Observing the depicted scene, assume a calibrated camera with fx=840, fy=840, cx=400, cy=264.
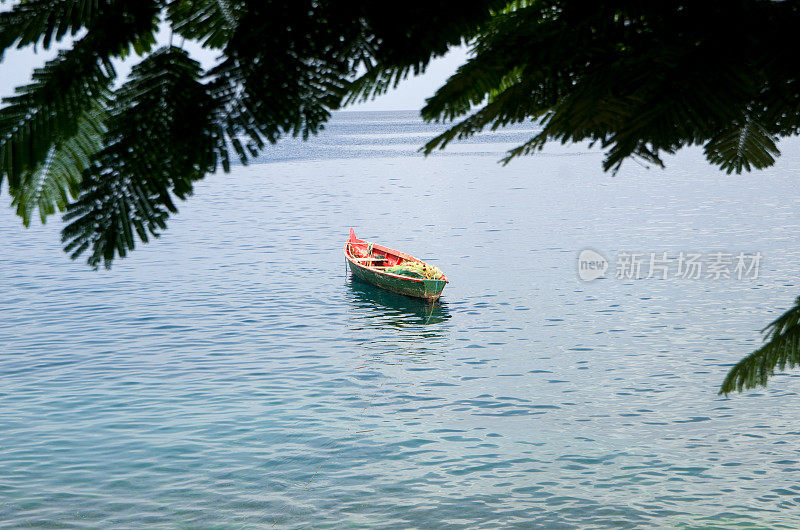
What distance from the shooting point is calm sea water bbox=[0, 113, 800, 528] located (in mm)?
24219

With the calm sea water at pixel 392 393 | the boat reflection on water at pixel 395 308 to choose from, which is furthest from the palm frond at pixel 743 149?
the boat reflection on water at pixel 395 308

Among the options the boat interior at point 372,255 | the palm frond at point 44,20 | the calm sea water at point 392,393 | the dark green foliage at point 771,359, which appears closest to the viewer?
the palm frond at point 44,20

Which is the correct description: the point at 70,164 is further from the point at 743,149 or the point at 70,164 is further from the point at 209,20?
the point at 743,149

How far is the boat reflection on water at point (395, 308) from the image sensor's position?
44.0 meters

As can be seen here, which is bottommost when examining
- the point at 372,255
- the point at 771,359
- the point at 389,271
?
the point at 389,271

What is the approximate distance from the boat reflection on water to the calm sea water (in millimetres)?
190

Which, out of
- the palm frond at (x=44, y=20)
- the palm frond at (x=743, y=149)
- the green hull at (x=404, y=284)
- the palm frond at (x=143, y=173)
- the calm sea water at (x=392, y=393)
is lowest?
the calm sea water at (x=392, y=393)

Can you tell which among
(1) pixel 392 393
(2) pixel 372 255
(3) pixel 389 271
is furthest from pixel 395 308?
(1) pixel 392 393

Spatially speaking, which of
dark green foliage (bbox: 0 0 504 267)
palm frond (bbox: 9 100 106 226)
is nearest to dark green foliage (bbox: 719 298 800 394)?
dark green foliage (bbox: 0 0 504 267)

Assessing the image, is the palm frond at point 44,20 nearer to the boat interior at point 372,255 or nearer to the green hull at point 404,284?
the green hull at point 404,284

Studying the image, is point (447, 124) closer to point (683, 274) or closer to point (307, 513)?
point (307, 513)

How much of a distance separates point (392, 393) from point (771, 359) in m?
32.1

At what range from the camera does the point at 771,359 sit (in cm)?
165

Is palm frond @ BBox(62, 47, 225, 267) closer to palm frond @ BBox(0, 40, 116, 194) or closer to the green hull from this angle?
palm frond @ BBox(0, 40, 116, 194)
